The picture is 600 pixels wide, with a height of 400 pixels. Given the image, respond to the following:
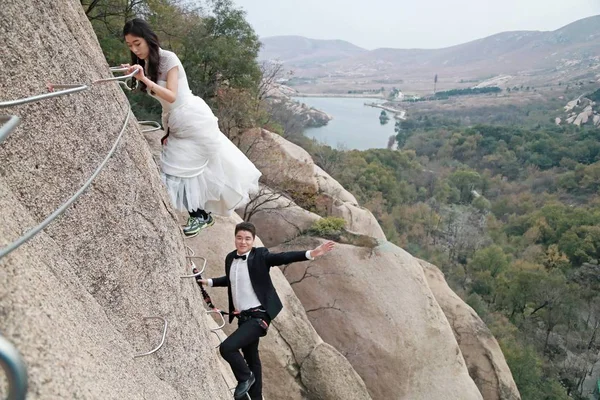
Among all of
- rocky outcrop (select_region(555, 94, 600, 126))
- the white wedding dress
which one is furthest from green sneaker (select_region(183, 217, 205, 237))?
rocky outcrop (select_region(555, 94, 600, 126))

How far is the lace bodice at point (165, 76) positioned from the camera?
A: 13.4 feet

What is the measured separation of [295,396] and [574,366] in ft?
80.9

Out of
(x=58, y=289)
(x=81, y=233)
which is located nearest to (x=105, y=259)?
(x=81, y=233)

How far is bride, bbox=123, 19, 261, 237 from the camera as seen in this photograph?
158 inches

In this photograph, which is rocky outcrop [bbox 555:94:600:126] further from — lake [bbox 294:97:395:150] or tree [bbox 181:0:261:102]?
tree [bbox 181:0:261:102]

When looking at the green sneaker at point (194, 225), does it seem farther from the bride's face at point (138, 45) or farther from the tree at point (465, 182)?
the tree at point (465, 182)

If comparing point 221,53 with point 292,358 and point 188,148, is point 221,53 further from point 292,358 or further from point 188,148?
point 188,148

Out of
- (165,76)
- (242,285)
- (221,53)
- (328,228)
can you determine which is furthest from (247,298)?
(221,53)

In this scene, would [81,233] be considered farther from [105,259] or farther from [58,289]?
[58,289]

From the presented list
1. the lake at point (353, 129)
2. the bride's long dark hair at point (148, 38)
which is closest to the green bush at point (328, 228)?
the bride's long dark hair at point (148, 38)

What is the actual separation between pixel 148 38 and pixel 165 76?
0.35 metres

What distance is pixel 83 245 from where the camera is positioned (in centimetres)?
278

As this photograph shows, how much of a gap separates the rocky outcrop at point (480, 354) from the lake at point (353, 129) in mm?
58347

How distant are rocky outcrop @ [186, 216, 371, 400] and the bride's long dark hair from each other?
388cm
